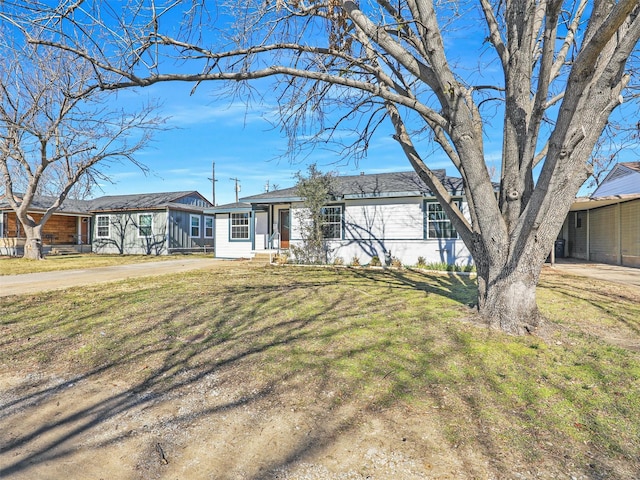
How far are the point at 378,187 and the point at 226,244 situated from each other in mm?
8428

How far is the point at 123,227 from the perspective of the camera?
22766 mm

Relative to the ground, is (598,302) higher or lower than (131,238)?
lower

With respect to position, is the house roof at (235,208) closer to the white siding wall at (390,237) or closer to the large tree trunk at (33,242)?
the white siding wall at (390,237)

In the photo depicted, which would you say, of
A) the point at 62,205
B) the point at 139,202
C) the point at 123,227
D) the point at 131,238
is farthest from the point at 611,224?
the point at 62,205

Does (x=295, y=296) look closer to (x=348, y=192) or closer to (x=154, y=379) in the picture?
(x=154, y=379)

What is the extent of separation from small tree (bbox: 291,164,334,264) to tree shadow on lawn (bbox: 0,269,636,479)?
848 cm

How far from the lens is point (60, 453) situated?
220 cm

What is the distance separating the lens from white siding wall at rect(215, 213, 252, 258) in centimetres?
1742

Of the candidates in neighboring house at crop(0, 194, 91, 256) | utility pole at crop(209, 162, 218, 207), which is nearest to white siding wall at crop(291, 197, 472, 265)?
neighboring house at crop(0, 194, 91, 256)

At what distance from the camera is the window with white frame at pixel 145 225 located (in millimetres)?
21828

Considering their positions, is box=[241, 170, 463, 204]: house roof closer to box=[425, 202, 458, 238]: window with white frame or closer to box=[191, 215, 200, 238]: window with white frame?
box=[425, 202, 458, 238]: window with white frame

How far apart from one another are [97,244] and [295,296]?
22.1m

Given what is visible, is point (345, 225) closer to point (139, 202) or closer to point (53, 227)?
point (139, 202)

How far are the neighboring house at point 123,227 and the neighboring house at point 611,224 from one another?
20610mm
